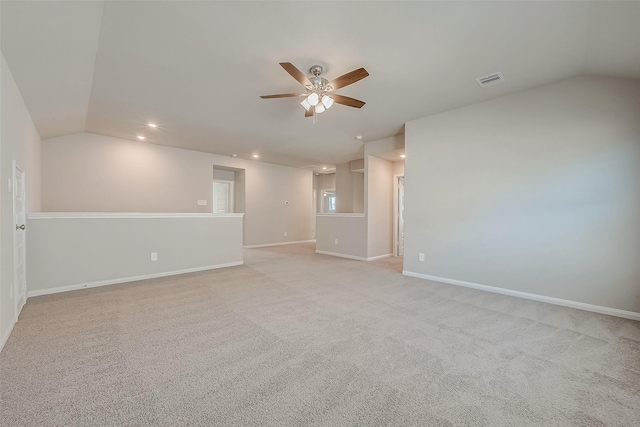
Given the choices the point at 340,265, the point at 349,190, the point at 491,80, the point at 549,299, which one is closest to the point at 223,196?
the point at 349,190

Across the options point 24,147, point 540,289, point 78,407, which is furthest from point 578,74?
point 24,147

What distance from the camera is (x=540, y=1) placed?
1860 mm

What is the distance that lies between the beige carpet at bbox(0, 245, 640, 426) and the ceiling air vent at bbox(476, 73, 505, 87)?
2666 mm

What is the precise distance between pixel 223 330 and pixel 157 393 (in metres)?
0.81

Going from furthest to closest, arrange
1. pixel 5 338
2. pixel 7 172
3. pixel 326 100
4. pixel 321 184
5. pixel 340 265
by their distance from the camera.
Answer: pixel 321 184
pixel 340 265
pixel 326 100
pixel 7 172
pixel 5 338

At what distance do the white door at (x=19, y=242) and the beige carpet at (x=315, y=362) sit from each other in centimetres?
24

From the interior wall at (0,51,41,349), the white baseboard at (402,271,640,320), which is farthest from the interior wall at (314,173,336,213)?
the interior wall at (0,51,41,349)

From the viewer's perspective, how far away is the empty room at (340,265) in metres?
1.55

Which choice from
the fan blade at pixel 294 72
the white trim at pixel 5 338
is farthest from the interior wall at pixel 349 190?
the white trim at pixel 5 338

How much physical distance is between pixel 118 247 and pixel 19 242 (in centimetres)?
109

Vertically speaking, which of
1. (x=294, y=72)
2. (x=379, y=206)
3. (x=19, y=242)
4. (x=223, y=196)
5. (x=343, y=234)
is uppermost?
(x=294, y=72)

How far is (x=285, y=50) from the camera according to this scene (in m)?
2.40

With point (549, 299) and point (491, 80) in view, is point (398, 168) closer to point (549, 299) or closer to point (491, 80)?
point (491, 80)

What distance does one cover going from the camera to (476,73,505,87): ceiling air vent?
2.85 meters
